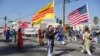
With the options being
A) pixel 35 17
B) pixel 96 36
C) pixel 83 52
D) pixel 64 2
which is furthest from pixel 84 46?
pixel 64 2

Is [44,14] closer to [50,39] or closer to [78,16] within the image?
[50,39]

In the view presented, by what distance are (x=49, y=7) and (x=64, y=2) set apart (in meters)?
33.1

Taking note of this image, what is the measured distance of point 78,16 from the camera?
21297 millimetres

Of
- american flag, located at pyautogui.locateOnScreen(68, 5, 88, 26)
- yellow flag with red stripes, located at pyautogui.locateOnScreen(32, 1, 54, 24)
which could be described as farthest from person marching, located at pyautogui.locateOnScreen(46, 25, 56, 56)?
→ american flag, located at pyautogui.locateOnScreen(68, 5, 88, 26)

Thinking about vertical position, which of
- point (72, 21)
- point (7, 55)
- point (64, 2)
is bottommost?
point (7, 55)

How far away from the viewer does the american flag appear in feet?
68.4

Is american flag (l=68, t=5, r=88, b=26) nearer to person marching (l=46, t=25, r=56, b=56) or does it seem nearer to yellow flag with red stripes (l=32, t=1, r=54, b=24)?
yellow flag with red stripes (l=32, t=1, r=54, b=24)

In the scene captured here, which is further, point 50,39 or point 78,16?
point 78,16

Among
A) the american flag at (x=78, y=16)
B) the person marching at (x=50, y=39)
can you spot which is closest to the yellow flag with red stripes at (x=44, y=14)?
the person marching at (x=50, y=39)

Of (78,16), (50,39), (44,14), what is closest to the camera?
(50,39)

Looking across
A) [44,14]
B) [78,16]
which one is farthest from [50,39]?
[78,16]

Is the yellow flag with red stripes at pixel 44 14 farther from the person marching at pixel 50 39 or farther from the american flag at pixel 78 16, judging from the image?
the american flag at pixel 78 16

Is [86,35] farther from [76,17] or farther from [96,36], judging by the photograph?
[96,36]

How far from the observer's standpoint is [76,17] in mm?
21203
